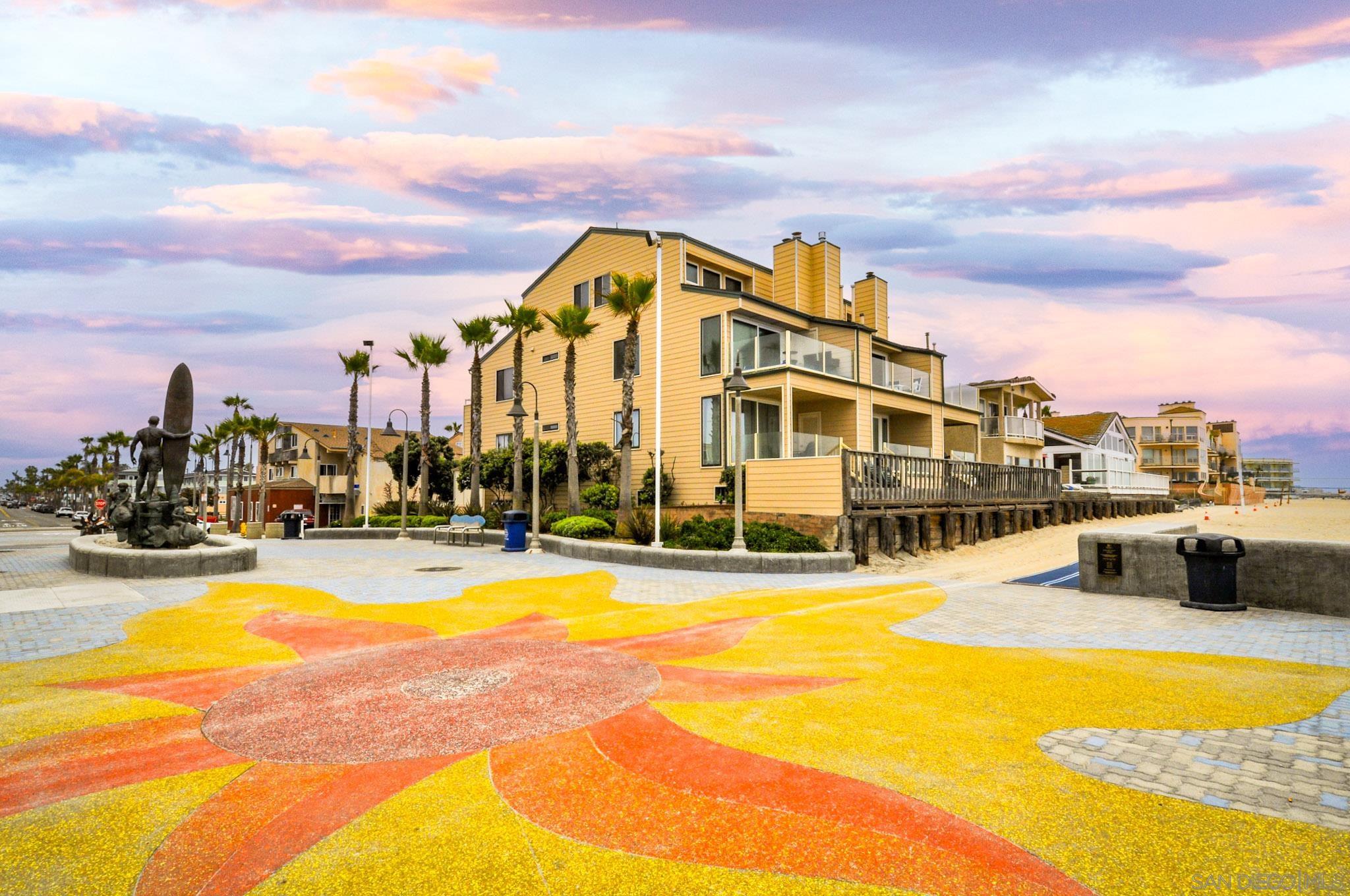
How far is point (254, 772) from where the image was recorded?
452 centimetres

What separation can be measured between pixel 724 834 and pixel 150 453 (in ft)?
59.3

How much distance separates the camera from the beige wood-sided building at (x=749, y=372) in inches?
911

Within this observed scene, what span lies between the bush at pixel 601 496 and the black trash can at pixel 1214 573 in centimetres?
1919

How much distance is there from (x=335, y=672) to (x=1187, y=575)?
12587 millimetres

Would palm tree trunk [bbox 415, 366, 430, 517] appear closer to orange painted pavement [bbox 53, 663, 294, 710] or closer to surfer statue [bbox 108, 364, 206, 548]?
surfer statue [bbox 108, 364, 206, 548]

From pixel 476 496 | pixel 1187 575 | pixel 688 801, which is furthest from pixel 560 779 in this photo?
pixel 476 496

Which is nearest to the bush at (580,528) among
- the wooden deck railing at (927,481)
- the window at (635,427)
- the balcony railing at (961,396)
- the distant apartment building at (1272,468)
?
the window at (635,427)

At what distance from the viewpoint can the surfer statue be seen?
51.3 feet

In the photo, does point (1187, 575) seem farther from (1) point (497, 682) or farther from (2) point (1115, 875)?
(1) point (497, 682)

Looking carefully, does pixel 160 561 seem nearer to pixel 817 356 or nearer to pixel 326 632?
pixel 326 632

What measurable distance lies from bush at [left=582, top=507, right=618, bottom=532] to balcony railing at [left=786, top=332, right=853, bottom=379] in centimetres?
836

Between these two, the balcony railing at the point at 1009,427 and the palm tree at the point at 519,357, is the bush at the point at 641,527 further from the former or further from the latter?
the balcony railing at the point at 1009,427

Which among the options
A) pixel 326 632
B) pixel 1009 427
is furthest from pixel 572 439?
pixel 1009 427

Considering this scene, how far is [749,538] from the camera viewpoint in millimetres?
18125
